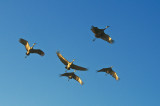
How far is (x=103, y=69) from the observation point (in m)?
58.5

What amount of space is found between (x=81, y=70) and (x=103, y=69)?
16.4ft

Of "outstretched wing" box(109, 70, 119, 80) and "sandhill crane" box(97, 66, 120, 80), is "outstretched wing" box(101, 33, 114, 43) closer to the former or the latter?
"sandhill crane" box(97, 66, 120, 80)

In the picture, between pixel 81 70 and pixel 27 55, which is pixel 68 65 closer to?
pixel 81 70

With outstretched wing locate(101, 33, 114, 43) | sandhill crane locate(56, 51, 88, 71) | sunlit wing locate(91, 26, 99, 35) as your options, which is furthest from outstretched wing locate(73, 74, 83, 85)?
sunlit wing locate(91, 26, 99, 35)

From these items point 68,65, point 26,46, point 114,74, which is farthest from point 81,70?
point 26,46

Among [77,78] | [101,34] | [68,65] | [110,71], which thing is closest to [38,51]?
[68,65]

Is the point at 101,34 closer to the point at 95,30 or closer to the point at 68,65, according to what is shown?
the point at 95,30


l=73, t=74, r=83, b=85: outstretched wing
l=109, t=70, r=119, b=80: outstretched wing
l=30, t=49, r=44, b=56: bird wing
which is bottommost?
l=73, t=74, r=83, b=85: outstretched wing

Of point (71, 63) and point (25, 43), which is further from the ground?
point (25, 43)

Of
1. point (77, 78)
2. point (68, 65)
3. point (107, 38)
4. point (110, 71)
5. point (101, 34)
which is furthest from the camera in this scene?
point (110, 71)

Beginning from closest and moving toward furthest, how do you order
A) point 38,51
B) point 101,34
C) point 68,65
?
1. point 68,65
2. point 101,34
3. point 38,51

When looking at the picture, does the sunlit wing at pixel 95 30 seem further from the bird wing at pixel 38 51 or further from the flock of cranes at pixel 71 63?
the bird wing at pixel 38 51

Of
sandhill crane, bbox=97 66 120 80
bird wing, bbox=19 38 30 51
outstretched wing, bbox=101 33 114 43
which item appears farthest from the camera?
sandhill crane, bbox=97 66 120 80

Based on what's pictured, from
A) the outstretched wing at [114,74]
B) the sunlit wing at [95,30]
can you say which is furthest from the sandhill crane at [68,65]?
the sunlit wing at [95,30]
